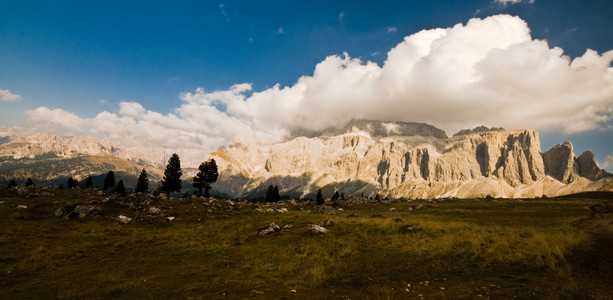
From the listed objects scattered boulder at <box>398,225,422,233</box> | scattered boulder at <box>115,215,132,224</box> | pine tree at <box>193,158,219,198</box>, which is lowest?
scattered boulder at <box>115,215,132,224</box>

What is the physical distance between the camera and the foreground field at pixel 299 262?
52.1ft

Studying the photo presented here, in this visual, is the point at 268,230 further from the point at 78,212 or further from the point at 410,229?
the point at 78,212

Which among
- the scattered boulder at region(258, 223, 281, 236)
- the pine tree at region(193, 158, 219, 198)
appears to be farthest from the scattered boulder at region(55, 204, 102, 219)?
the pine tree at region(193, 158, 219, 198)

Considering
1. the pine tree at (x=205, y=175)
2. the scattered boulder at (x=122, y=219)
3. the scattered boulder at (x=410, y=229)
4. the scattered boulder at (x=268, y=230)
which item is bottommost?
the scattered boulder at (x=122, y=219)

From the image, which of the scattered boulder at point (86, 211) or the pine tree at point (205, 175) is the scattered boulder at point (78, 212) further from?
the pine tree at point (205, 175)

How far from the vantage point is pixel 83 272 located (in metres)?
20.3

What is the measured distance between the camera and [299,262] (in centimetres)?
2208

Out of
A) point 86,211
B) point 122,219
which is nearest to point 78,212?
point 86,211

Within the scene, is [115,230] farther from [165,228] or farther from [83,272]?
[83,272]

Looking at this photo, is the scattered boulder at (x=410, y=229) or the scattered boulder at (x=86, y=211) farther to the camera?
the scattered boulder at (x=86, y=211)

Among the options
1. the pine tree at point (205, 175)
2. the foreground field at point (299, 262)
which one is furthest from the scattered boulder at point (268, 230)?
the pine tree at point (205, 175)

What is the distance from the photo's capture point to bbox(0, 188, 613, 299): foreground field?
1588 cm

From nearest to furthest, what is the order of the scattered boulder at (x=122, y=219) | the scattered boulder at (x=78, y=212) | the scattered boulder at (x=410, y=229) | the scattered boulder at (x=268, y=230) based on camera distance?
the scattered boulder at (x=410, y=229) < the scattered boulder at (x=268, y=230) < the scattered boulder at (x=78, y=212) < the scattered boulder at (x=122, y=219)

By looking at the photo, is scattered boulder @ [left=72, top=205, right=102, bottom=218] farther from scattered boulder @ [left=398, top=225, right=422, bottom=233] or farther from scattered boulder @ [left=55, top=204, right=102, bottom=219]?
scattered boulder @ [left=398, top=225, right=422, bottom=233]
